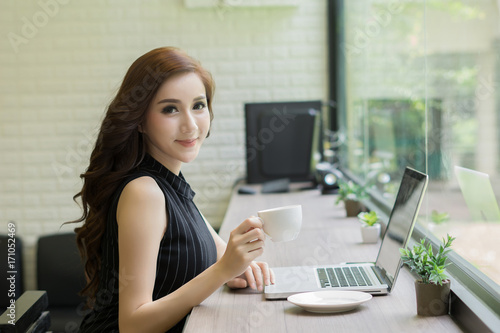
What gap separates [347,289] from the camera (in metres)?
1.49

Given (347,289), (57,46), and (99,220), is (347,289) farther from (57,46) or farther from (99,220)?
(57,46)

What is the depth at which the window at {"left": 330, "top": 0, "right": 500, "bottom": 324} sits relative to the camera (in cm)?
138

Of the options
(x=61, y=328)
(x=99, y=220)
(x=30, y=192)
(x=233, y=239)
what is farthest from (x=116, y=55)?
(x=233, y=239)

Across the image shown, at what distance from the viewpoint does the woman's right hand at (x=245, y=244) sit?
135 cm

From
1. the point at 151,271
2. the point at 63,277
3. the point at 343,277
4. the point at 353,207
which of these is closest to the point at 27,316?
the point at 151,271

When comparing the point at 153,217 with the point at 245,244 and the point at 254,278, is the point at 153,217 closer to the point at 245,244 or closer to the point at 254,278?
the point at 245,244

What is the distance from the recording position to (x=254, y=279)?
5.29 feet

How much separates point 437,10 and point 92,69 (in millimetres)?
2635

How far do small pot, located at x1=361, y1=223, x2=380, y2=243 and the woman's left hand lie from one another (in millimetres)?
546

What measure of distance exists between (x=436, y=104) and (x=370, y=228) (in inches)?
19.1

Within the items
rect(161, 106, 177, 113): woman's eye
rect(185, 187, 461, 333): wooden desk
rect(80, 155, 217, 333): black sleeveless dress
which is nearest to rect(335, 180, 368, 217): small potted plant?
rect(185, 187, 461, 333): wooden desk

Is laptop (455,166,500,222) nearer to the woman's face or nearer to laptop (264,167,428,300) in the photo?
laptop (264,167,428,300)

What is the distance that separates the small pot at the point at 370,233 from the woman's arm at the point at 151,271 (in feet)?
2.55

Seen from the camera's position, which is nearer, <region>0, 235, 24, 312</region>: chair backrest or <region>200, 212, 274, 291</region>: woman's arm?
<region>200, 212, 274, 291</region>: woman's arm
